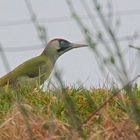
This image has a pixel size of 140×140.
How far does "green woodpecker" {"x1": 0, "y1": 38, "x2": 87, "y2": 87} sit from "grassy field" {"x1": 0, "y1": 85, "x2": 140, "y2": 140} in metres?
2.16

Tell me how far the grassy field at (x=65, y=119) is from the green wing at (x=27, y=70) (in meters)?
2.33

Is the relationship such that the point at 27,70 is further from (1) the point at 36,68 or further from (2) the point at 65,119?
(2) the point at 65,119

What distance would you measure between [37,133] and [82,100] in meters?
1.71

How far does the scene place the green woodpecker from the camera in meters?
9.58

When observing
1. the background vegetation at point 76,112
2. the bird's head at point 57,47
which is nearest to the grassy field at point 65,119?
the background vegetation at point 76,112

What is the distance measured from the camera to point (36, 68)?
33.6ft

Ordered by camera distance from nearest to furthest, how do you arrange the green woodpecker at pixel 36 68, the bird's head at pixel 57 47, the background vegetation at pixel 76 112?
the background vegetation at pixel 76 112
the green woodpecker at pixel 36 68
the bird's head at pixel 57 47

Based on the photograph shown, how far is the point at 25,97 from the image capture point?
7363 millimetres

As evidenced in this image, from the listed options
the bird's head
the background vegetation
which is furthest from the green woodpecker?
the background vegetation

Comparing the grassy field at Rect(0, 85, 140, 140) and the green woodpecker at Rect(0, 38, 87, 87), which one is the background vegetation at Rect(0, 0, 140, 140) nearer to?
the grassy field at Rect(0, 85, 140, 140)

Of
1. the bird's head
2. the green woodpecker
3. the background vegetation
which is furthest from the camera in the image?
the bird's head

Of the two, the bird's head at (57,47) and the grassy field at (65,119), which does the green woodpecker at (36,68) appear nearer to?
the bird's head at (57,47)

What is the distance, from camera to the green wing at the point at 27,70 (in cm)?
965

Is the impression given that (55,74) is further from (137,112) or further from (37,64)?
(37,64)
